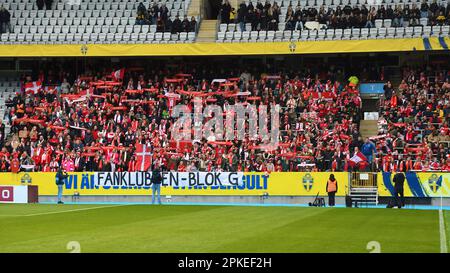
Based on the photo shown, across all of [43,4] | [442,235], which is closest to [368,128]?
[43,4]

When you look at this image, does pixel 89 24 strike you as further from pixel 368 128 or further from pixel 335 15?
pixel 368 128

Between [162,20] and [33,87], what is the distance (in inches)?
353

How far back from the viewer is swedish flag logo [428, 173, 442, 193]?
3731cm

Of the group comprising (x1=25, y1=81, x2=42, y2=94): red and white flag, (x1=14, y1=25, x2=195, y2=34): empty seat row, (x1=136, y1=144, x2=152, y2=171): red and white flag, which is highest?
(x1=14, y1=25, x2=195, y2=34): empty seat row

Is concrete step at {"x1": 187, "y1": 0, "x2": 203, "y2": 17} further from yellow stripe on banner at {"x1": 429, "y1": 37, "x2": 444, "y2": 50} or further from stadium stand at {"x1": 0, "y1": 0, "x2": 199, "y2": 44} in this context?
yellow stripe on banner at {"x1": 429, "y1": 37, "x2": 444, "y2": 50}

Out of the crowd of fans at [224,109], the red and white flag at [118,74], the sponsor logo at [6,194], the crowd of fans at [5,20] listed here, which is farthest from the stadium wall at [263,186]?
the crowd of fans at [5,20]

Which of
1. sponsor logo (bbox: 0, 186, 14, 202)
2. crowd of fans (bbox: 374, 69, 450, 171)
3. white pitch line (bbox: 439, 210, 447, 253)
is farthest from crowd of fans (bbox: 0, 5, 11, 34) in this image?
white pitch line (bbox: 439, 210, 447, 253)

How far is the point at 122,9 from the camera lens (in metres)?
52.9

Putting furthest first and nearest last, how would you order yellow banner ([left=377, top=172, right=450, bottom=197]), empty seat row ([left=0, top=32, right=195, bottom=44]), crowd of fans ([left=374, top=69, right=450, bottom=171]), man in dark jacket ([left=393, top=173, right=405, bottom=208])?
empty seat row ([left=0, top=32, right=195, bottom=44])
crowd of fans ([left=374, top=69, right=450, bottom=171])
yellow banner ([left=377, top=172, right=450, bottom=197])
man in dark jacket ([left=393, top=173, right=405, bottom=208])

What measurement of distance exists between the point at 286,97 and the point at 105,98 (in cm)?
1070

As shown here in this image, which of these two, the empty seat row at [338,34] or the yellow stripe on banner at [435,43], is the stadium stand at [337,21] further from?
the yellow stripe on banner at [435,43]

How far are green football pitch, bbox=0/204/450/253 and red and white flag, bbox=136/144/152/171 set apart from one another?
36.8 feet

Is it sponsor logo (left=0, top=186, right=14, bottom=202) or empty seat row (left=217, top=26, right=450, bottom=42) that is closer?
sponsor logo (left=0, top=186, right=14, bottom=202)
